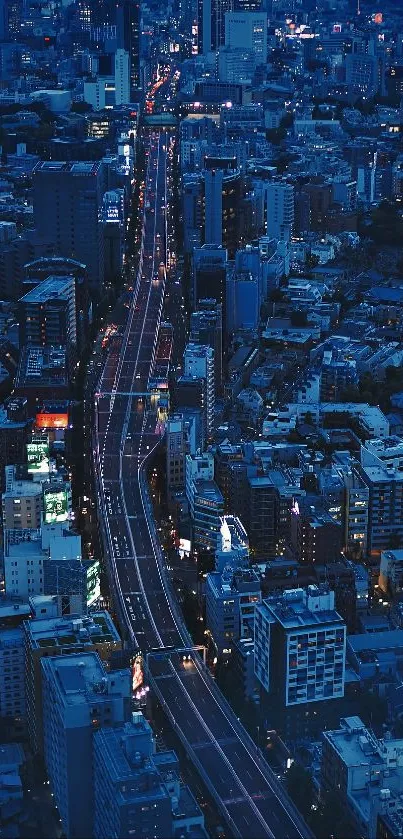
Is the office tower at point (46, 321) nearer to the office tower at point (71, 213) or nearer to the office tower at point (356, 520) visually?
the office tower at point (71, 213)

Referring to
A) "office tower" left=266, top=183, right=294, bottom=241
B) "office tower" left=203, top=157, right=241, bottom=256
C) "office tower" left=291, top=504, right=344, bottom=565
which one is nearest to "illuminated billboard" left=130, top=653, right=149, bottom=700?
"office tower" left=291, top=504, right=344, bottom=565

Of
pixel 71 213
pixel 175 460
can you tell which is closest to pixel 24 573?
pixel 175 460

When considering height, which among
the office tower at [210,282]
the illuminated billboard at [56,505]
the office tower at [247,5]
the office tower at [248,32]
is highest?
the office tower at [247,5]

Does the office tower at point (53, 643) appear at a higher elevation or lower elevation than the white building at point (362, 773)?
higher

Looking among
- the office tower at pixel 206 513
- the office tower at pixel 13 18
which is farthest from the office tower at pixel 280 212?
the office tower at pixel 13 18

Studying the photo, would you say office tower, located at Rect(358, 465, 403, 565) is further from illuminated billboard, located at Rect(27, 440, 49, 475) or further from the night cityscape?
illuminated billboard, located at Rect(27, 440, 49, 475)

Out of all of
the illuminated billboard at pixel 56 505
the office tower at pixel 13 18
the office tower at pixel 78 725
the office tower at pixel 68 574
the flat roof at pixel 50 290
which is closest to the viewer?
the office tower at pixel 78 725
